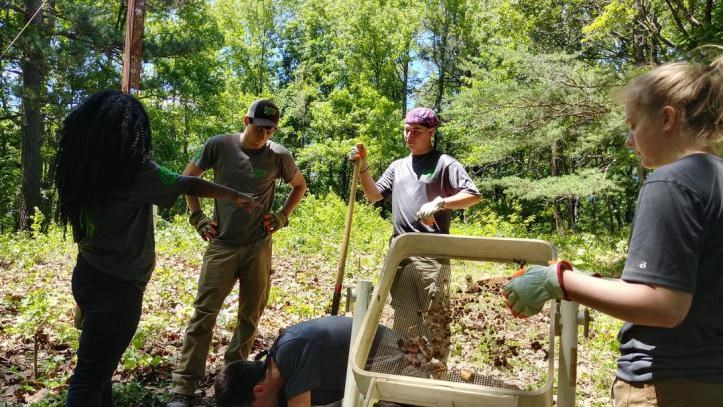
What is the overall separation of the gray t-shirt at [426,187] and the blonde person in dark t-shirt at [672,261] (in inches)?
76.3

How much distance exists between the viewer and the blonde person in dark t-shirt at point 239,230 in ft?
11.3

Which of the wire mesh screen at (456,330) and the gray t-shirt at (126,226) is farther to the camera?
the gray t-shirt at (126,226)

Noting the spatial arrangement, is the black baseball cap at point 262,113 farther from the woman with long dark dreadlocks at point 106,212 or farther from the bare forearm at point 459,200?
the bare forearm at point 459,200

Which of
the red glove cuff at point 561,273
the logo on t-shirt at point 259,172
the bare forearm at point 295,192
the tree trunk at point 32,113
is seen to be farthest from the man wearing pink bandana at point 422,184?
the tree trunk at point 32,113

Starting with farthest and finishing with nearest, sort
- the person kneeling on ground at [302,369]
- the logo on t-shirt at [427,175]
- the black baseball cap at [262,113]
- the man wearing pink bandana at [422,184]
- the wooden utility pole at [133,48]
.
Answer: the wooden utility pole at [133,48] < the black baseball cap at [262,113] < the logo on t-shirt at [427,175] < the man wearing pink bandana at [422,184] < the person kneeling on ground at [302,369]

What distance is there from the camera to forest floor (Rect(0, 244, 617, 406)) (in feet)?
7.88

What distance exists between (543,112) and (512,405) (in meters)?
10.1

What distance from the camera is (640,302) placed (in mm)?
1160

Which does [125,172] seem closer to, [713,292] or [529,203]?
[713,292]

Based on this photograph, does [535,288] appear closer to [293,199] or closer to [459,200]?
[459,200]

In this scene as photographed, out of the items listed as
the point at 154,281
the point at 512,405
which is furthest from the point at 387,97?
the point at 512,405

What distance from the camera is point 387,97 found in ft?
83.9

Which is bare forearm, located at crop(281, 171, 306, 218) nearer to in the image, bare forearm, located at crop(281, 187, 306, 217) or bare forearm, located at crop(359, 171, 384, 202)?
bare forearm, located at crop(281, 187, 306, 217)

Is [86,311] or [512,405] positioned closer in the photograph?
[512,405]
